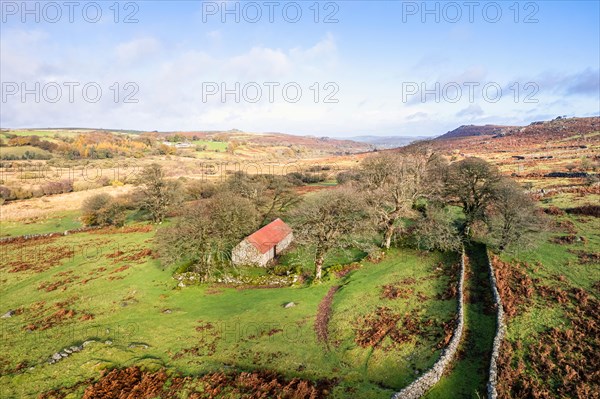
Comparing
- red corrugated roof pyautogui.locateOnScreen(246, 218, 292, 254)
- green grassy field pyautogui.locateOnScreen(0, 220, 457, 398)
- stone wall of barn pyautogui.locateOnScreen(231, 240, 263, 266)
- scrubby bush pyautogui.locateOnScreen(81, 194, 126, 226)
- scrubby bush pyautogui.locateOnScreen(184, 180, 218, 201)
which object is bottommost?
green grassy field pyautogui.locateOnScreen(0, 220, 457, 398)

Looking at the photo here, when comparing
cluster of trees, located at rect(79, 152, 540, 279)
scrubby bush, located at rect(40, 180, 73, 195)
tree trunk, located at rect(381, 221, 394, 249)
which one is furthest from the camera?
scrubby bush, located at rect(40, 180, 73, 195)

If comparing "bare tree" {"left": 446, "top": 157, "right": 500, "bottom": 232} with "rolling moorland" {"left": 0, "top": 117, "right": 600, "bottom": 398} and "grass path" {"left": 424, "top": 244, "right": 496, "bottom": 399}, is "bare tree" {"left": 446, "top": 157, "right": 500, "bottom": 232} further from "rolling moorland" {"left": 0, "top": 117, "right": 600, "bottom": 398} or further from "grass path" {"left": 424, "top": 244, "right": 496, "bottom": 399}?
"grass path" {"left": 424, "top": 244, "right": 496, "bottom": 399}

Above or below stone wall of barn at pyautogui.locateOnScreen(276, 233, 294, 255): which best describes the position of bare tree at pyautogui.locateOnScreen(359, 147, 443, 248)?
above

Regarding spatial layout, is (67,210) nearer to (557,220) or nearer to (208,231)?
(208,231)

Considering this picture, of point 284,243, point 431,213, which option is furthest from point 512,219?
point 284,243

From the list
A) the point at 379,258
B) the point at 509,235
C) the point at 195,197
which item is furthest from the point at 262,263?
the point at 195,197

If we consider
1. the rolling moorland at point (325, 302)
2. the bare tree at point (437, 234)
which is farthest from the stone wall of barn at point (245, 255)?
the bare tree at point (437, 234)

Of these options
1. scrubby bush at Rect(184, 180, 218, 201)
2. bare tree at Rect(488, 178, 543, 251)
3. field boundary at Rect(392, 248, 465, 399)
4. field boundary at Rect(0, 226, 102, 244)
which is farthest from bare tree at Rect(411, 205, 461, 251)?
field boundary at Rect(0, 226, 102, 244)
